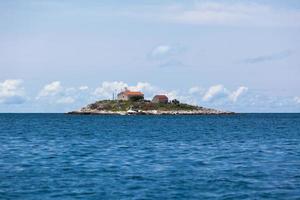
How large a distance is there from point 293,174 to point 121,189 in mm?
15529

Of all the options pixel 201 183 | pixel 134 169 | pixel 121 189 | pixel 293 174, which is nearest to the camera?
pixel 121 189

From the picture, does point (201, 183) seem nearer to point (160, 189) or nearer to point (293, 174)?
point (160, 189)

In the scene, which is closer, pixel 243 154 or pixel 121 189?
pixel 121 189

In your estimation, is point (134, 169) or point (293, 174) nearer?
point (293, 174)

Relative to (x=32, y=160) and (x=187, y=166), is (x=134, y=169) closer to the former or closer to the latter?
(x=187, y=166)

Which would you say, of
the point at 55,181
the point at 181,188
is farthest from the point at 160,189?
the point at 55,181

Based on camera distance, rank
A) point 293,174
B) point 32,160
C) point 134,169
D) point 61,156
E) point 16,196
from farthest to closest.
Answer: point 61,156, point 32,160, point 134,169, point 293,174, point 16,196

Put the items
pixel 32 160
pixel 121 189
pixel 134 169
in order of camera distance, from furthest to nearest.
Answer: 1. pixel 32 160
2. pixel 134 169
3. pixel 121 189

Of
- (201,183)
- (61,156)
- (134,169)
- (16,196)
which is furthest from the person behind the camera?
(61,156)

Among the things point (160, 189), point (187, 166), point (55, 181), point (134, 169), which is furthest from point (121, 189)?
point (187, 166)

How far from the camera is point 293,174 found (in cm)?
3969

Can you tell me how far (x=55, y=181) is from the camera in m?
36.1

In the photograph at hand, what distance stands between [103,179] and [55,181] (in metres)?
3.68

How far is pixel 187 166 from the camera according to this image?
4478cm
